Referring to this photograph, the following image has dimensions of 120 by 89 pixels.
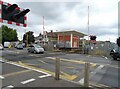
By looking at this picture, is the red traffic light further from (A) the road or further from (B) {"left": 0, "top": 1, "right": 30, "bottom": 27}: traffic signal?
(A) the road

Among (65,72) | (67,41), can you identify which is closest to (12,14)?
(65,72)

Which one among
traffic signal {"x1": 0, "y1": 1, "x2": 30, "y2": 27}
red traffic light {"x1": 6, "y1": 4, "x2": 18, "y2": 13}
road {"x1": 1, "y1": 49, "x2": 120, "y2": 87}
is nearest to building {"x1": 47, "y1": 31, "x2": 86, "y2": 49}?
road {"x1": 1, "y1": 49, "x2": 120, "y2": 87}

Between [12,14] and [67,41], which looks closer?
[12,14]

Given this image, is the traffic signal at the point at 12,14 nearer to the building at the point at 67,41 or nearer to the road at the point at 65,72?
the road at the point at 65,72

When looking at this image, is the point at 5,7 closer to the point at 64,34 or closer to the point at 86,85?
the point at 86,85

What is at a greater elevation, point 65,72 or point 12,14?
point 12,14

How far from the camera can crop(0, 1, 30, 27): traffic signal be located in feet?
17.1

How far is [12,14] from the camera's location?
17.9 feet

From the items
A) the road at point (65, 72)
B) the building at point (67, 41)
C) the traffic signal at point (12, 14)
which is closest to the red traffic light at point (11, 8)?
the traffic signal at point (12, 14)

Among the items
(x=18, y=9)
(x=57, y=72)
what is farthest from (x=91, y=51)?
(x=18, y=9)

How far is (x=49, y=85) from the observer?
25.9 feet

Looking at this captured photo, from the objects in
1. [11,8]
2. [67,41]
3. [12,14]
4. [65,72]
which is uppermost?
[11,8]

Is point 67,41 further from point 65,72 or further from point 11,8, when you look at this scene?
point 11,8

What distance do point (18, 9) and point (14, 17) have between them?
11.2 inches
